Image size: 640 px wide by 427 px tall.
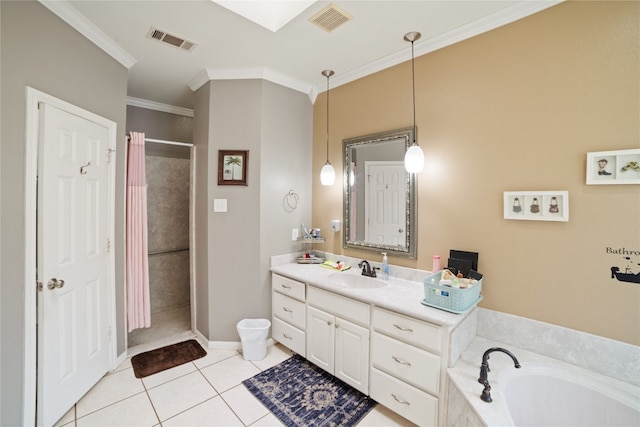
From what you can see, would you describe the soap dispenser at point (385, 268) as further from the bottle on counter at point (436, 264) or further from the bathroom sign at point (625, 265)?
the bathroom sign at point (625, 265)

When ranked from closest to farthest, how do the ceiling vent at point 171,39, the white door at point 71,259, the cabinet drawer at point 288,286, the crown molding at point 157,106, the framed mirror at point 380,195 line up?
the white door at point 71,259, the ceiling vent at point 171,39, the framed mirror at point 380,195, the cabinet drawer at point 288,286, the crown molding at point 157,106

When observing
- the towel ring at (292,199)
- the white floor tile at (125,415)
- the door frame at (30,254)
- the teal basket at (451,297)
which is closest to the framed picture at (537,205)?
the teal basket at (451,297)

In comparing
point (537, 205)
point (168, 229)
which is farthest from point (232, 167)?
point (537, 205)

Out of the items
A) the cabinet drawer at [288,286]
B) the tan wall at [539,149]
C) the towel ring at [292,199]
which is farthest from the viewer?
the towel ring at [292,199]

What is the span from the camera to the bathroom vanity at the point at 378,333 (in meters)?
1.57

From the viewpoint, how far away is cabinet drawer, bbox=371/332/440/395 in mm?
1572

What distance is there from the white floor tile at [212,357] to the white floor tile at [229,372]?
0.19 feet

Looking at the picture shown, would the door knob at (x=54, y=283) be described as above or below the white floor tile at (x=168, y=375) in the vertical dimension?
above

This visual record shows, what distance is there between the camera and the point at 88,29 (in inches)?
76.4

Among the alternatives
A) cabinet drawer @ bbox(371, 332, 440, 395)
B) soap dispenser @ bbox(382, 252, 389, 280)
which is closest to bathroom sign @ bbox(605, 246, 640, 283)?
cabinet drawer @ bbox(371, 332, 440, 395)

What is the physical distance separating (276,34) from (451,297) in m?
2.21

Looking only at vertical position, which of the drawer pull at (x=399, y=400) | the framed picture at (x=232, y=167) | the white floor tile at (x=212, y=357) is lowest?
the white floor tile at (x=212, y=357)

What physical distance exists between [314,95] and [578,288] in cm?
274

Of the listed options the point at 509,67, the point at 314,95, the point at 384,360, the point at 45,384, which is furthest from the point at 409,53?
the point at 45,384
